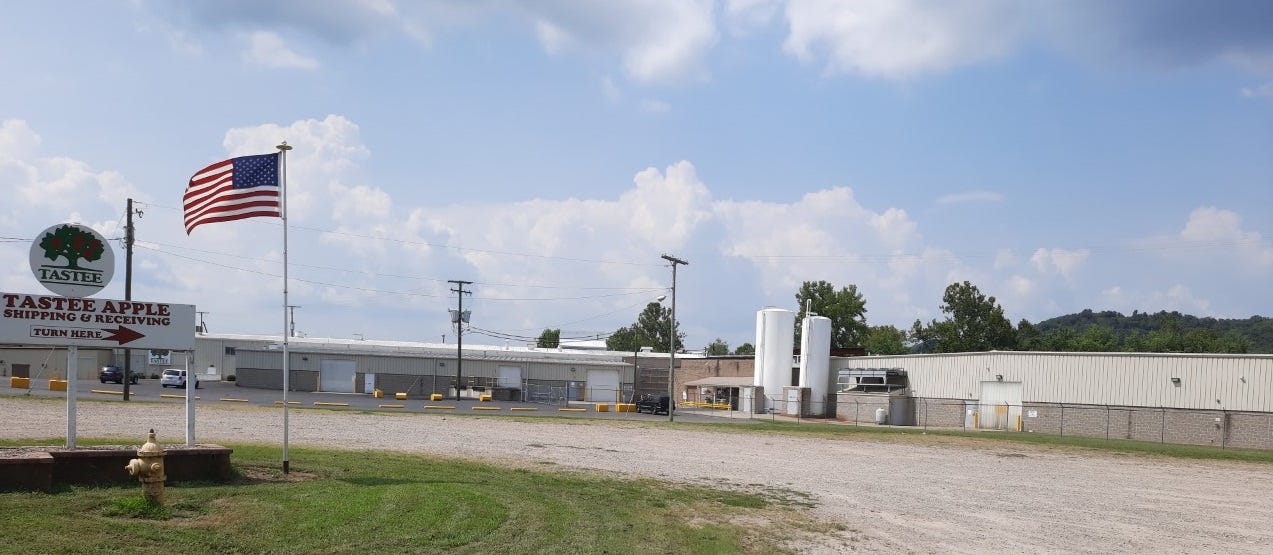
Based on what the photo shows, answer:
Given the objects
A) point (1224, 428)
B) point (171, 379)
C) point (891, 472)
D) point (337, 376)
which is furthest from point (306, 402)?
point (1224, 428)

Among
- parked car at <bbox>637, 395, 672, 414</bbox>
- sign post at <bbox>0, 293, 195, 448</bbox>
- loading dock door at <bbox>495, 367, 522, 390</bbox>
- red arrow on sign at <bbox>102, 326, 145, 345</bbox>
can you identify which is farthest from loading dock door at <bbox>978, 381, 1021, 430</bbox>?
red arrow on sign at <bbox>102, 326, 145, 345</bbox>

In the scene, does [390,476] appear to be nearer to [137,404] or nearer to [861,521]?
[861,521]

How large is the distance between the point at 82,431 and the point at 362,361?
2063 inches

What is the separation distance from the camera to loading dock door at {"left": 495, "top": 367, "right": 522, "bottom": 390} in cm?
8050

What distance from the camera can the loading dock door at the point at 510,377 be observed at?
8050 centimetres

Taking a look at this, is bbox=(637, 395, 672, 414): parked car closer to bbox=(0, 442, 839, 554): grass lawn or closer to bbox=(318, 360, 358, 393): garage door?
bbox=(318, 360, 358, 393): garage door

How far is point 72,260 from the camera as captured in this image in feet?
49.6

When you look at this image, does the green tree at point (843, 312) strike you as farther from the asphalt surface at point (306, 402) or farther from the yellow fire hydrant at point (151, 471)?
the yellow fire hydrant at point (151, 471)

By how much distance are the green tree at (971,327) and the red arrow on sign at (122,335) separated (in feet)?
361

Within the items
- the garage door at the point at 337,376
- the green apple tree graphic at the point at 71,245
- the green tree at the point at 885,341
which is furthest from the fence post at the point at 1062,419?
the green tree at the point at 885,341

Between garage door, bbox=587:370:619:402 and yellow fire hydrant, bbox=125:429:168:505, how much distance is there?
67.7m

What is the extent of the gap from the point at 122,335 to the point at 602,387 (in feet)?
Result: 216

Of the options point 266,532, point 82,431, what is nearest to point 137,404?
point 82,431

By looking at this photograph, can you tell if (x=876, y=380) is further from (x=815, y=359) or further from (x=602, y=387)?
(x=602, y=387)
